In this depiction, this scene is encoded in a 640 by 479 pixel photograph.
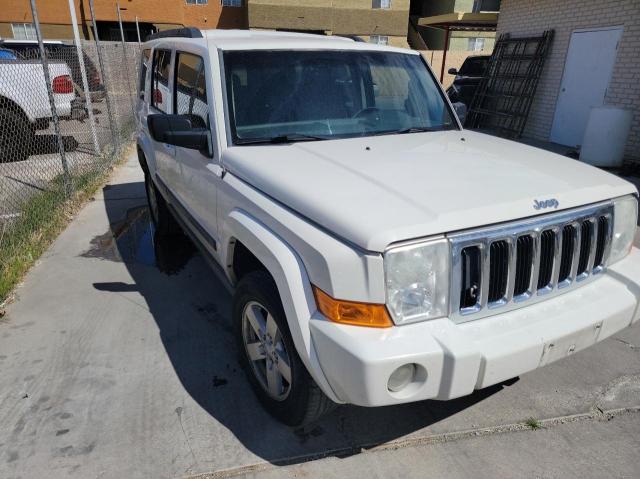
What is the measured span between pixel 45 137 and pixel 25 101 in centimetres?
151

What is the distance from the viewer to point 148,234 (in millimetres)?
5562

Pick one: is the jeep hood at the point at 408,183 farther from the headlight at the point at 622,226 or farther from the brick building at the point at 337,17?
the brick building at the point at 337,17

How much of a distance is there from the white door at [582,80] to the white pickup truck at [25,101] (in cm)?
988

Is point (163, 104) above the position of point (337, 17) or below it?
below

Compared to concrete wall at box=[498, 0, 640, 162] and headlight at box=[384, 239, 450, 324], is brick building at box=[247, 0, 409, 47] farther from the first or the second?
headlight at box=[384, 239, 450, 324]

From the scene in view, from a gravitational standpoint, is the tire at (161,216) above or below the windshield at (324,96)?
below

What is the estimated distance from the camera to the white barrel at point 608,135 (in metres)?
8.23

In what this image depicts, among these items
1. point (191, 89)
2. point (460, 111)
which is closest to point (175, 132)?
point (191, 89)

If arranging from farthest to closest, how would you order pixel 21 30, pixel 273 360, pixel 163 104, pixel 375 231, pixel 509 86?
1. pixel 21 30
2. pixel 509 86
3. pixel 163 104
4. pixel 273 360
5. pixel 375 231

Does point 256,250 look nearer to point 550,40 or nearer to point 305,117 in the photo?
point 305,117

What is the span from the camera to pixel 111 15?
30.3m

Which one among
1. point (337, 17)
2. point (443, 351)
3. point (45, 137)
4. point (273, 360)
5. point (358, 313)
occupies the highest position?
point (337, 17)

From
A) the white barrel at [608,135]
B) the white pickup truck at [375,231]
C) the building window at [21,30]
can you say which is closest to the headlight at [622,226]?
the white pickup truck at [375,231]

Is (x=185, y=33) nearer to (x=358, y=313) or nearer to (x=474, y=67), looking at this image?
(x=358, y=313)
